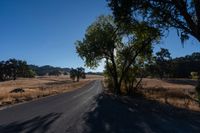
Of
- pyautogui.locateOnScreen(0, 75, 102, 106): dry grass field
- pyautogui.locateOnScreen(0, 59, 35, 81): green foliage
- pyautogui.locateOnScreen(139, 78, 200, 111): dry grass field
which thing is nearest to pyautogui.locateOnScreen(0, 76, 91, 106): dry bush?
pyautogui.locateOnScreen(0, 75, 102, 106): dry grass field

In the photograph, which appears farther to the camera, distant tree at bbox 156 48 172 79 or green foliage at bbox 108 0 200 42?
distant tree at bbox 156 48 172 79

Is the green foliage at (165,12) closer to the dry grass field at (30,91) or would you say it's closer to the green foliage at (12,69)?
the dry grass field at (30,91)

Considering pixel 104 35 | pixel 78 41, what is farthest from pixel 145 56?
pixel 78 41

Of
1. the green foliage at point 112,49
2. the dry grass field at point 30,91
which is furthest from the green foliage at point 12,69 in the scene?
the green foliage at point 112,49

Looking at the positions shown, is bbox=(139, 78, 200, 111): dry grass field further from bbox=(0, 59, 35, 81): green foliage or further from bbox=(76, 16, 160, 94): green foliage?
bbox=(0, 59, 35, 81): green foliage

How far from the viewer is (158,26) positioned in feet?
68.4

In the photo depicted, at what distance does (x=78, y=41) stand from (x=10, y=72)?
133611 millimetres

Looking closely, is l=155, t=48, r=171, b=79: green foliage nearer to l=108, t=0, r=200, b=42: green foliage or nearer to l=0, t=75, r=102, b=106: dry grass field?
l=0, t=75, r=102, b=106: dry grass field

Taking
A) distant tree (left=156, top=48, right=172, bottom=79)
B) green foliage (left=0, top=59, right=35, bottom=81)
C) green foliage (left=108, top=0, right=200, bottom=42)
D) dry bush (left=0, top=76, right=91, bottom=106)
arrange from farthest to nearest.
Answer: green foliage (left=0, top=59, right=35, bottom=81) → distant tree (left=156, top=48, right=172, bottom=79) → dry bush (left=0, top=76, right=91, bottom=106) → green foliage (left=108, top=0, right=200, bottom=42)

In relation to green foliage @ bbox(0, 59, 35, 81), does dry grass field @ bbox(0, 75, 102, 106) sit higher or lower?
lower

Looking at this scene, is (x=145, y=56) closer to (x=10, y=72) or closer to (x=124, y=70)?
(x=124, y=70)

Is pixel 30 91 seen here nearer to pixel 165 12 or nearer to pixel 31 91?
pixel 31 91

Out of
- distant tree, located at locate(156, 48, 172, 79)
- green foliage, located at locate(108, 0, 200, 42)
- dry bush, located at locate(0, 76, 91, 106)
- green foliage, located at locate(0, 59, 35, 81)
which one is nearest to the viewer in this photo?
green foliage, located at locate(108, 0, 200, 42)

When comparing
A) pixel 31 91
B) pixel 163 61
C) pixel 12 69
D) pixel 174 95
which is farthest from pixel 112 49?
pixel 12 69
